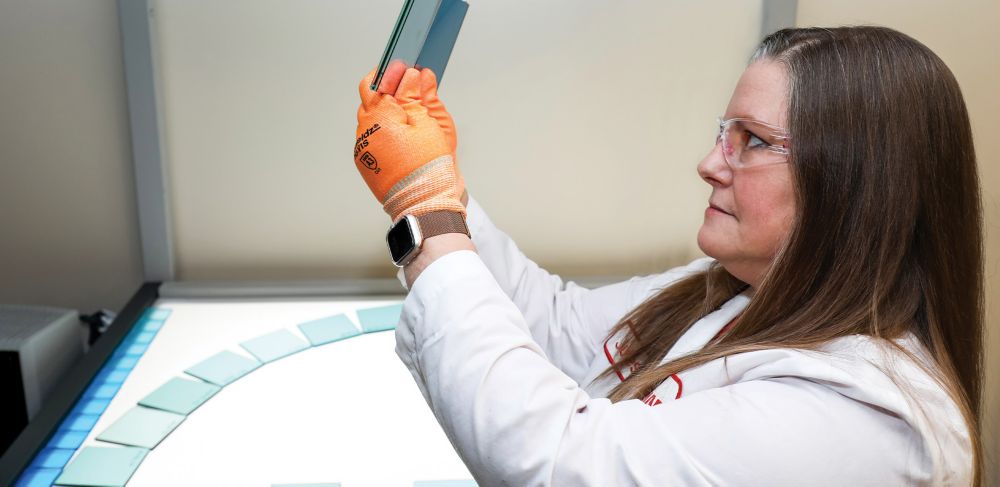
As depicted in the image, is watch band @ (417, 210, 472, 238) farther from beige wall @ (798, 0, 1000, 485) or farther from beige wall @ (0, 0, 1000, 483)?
beige wall @ (798, 0, 1000, 485)

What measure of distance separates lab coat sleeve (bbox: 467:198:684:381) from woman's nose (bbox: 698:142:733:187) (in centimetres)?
28

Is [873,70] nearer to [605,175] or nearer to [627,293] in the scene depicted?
[627,293]

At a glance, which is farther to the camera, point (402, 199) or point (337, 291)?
point (337, 291)

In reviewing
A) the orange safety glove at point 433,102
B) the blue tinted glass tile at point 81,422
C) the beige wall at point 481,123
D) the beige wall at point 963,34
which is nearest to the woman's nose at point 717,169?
the orange safety glove at point 433,102

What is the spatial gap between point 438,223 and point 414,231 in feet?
0.09

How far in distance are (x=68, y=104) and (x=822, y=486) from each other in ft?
4.41

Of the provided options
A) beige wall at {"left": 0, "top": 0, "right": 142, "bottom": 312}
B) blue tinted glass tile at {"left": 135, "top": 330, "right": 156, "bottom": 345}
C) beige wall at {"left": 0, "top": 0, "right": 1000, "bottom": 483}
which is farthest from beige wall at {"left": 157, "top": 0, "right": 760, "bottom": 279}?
blue tinted glass tile at {"left": 135, "top": 330, "right": 156, "bottom": 345}

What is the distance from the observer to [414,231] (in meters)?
0.73

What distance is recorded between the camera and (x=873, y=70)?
0.71 metres

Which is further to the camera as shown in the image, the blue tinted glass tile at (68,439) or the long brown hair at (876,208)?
the blue tinted glass tile at (68,439)

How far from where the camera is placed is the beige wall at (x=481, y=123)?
1301 millimetres

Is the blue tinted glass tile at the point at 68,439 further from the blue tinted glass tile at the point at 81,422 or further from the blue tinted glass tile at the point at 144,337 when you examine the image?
the blue tinted glass tile at the point at 144,337

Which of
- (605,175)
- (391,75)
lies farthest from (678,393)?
(605,175)

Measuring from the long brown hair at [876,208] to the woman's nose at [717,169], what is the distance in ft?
0.24
